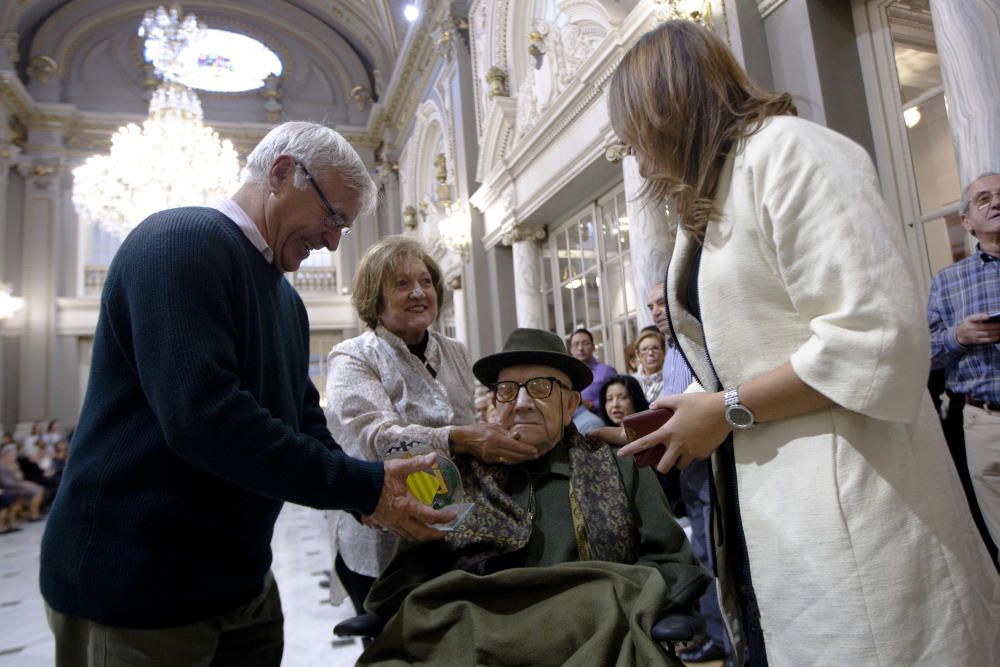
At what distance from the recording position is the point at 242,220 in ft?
4.57

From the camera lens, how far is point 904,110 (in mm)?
3475

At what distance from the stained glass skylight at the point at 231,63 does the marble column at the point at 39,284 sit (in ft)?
12.5

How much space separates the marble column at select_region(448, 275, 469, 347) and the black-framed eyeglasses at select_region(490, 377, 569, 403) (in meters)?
7.29

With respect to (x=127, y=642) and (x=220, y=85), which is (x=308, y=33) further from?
(x=127, y=642)

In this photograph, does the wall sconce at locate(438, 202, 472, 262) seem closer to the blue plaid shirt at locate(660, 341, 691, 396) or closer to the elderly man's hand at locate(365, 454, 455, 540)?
the blue plaid shirt at locate(660, 341, 691, 396)

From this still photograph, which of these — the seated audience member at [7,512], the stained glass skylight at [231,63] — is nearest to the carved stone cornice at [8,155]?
the stained glass skylight at [231,63]

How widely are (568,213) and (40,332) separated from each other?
11.8 metres

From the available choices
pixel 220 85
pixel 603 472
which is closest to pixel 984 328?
pixel 603 472

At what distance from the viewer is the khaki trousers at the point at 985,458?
240 centimetres

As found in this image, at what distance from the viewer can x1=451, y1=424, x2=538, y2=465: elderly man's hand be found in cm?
185

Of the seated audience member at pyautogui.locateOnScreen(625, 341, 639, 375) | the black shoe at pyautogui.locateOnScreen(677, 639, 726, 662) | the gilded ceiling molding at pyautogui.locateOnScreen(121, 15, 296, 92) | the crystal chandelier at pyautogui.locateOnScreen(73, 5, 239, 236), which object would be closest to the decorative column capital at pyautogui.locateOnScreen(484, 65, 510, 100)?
the seated audience member at pyautogui.locateOnScreen(625, 341, 639, 375)

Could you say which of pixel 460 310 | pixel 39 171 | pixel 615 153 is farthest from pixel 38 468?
pixel 615 153

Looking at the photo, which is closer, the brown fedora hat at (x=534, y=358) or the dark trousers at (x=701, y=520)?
the brown fedora hat at (x=534, y=358)

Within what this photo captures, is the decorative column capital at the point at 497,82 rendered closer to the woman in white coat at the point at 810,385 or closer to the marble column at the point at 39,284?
the woman in white coat at the point at 810,385
